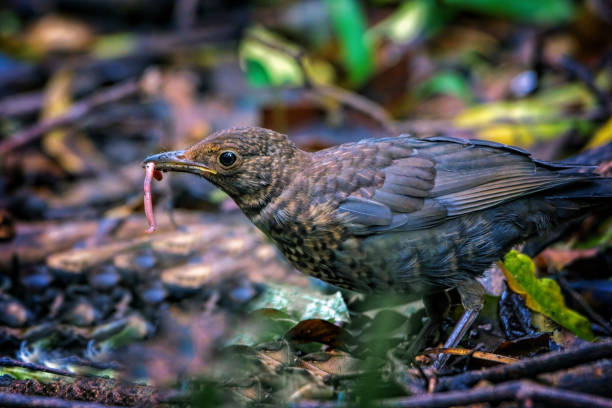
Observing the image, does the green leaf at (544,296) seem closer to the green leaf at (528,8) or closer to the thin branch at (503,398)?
the thin branch at (503,398)

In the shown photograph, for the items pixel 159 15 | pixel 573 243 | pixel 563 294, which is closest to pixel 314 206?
pixel 563 294

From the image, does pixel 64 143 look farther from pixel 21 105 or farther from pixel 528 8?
pixel 528 8

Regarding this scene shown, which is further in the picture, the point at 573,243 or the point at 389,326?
the point at 573,243

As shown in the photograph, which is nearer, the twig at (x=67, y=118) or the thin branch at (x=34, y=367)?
the thin branch at (x=34, y=367)

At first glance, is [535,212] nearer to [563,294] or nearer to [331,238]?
[563,294]

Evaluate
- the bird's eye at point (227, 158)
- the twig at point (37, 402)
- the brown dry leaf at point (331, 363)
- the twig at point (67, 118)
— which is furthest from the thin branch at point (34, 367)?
the twig at point (67, 118)
